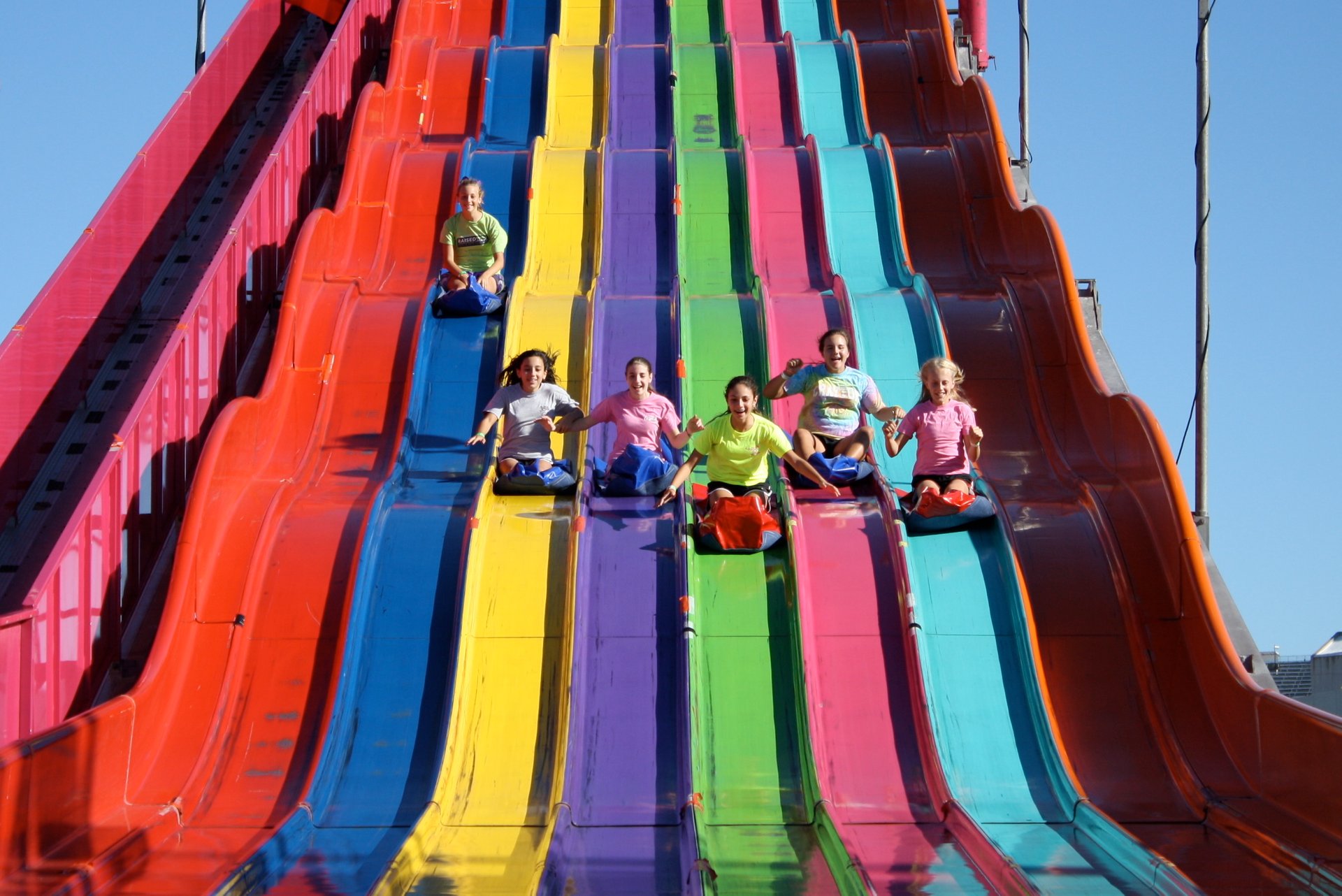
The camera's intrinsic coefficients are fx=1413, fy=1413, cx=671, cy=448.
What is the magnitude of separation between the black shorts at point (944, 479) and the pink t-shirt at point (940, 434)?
0.05 feet

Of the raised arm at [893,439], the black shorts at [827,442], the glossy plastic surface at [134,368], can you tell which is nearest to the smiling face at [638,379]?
the black shorts at [827,442]

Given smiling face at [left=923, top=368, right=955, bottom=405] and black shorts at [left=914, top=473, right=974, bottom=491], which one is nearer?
black shorts at [left=914, top=473, right=974, bottom=491]

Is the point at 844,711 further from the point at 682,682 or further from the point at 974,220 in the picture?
the point at 974,220

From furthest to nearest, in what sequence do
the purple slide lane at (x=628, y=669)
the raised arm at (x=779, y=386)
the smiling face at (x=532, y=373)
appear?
the raised arm at (x=779, y=386), the smiling face at (x=532, y=373), the purple slide lane at (x=628, y=669)

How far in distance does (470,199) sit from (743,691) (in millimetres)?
5335

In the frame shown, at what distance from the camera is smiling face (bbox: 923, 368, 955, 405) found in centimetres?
921

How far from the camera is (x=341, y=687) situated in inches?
313

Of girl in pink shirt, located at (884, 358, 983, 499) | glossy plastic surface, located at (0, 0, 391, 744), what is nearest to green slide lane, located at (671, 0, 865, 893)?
girl in pink shirt, located at (884, 358, 983, 499)

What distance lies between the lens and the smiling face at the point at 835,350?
375 inches

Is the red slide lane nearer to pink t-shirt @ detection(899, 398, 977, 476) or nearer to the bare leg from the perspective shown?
pink t-shirt @ detection(899, 398, 977, 476)

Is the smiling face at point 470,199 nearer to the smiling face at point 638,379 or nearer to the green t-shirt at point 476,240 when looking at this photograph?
the green t-shirt at point 476,240

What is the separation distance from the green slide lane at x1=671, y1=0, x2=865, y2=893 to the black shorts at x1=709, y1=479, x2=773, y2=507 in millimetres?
415

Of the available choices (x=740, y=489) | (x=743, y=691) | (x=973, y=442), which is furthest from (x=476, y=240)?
(x=743, y=691)

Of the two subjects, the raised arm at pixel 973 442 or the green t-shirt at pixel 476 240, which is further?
the green t-shirt at pixel 476 240
